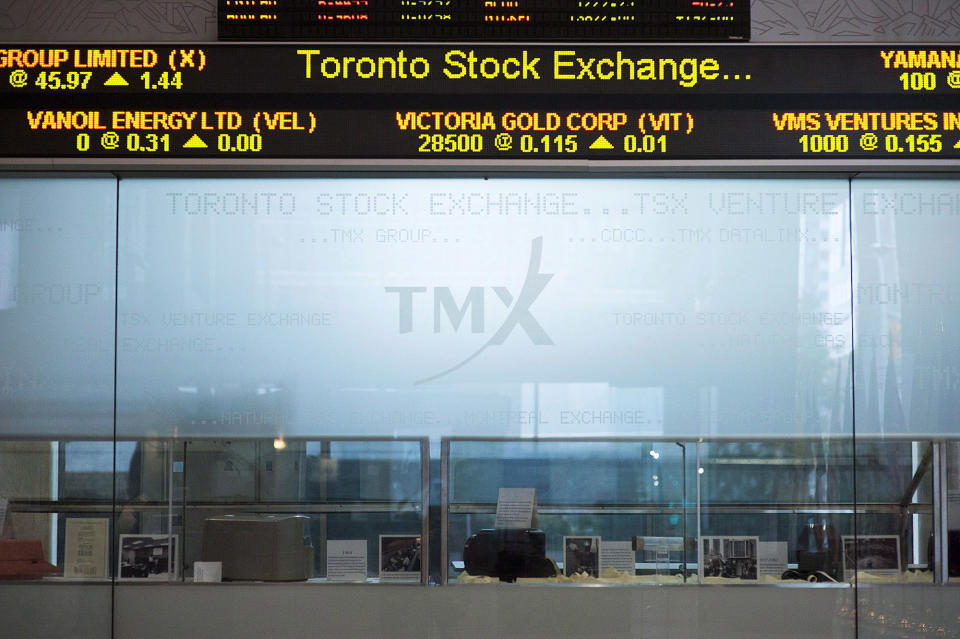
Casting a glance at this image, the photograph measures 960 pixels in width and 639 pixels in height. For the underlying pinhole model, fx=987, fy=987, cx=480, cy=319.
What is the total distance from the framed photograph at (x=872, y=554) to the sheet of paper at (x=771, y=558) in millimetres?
240

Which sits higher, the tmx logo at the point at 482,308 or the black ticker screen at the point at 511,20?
the black ticker screen at the point at 511,20

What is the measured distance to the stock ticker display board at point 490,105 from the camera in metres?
3.45

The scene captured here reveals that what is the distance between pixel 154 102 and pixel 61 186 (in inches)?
23.8

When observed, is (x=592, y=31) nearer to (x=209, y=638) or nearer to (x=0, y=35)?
(x=0, y=35)

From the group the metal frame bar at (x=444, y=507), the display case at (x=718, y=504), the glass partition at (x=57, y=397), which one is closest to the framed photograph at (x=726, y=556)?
the display case at (x=718, y=504)

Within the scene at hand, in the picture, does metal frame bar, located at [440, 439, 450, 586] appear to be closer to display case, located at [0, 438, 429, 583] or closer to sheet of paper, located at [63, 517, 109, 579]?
display case, located at [0, 438, 429, 583]

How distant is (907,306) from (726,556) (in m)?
1.16

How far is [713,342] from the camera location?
371 centimetres

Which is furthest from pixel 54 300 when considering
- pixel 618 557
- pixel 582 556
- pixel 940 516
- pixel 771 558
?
pixel 940 516

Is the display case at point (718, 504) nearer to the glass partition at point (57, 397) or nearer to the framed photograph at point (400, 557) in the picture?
the framed photograph at point (400, 557)

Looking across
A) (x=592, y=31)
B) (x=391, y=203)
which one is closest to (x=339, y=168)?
(x=391, y=203)

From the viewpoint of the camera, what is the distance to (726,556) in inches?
143

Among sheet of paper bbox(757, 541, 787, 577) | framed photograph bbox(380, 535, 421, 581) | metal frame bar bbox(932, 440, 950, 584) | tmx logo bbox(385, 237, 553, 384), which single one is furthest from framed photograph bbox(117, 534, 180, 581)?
metal frame bar bbox(932, 440, 950, 584)

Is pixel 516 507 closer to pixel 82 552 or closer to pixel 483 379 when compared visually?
pixel 483 379
